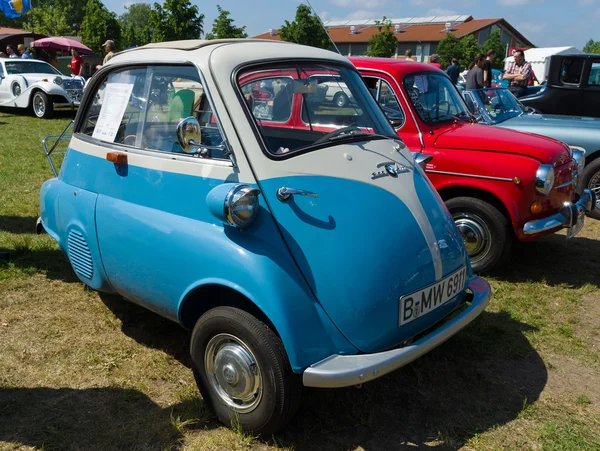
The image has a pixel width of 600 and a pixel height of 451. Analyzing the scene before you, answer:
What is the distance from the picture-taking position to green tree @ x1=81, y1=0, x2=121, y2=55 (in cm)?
4100

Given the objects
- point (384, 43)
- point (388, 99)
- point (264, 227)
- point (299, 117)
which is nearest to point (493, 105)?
point (388, 99)

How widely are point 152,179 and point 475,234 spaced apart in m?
3.01

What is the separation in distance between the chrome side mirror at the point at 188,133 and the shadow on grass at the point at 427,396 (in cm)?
142

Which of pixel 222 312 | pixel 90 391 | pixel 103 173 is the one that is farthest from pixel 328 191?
pixel 90 391

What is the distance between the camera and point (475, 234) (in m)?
4.88

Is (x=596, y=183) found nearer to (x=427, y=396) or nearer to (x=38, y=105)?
(x=427, y=396)

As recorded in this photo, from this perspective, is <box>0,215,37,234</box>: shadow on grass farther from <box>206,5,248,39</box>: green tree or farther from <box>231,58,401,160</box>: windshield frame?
<box>206,5,248,39</box>: green tree

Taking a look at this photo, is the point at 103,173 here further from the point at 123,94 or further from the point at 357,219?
the point at 357,219

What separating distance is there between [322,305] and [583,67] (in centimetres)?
813

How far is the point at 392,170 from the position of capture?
3025 millimetres

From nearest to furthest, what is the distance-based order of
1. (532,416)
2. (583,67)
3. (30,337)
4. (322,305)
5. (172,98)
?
(322,305), (532,416), (172,98), (30,337), (583,67)

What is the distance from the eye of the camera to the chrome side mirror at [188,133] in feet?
9.27

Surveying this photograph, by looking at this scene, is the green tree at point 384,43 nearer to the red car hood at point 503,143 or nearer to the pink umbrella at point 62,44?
the pink umbrella at point 62,44

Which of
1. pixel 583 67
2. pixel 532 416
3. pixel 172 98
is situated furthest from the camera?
pixel 583 67
